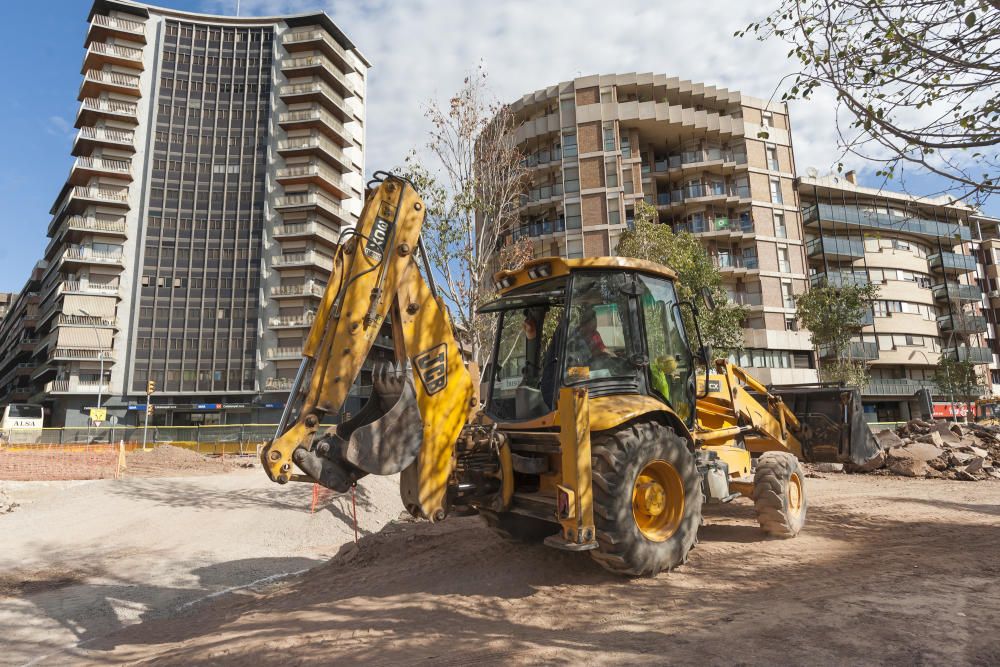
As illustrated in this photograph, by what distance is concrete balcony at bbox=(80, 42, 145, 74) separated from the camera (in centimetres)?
5131

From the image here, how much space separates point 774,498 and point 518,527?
10.6ft

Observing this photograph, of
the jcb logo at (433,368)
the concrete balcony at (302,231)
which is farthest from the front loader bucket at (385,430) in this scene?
the concrete balcony at (302,231)

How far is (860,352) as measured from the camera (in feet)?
147

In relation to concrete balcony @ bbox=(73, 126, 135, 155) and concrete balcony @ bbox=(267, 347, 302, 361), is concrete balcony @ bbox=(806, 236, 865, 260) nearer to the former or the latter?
concrete balcony @ bbox=(267, 347, 302, 361)

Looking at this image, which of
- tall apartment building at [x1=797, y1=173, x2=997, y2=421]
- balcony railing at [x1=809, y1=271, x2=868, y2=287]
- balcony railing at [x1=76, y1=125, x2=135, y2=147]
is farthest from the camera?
balcony railing at [x1=76, y1=125, x2=135, y2=147]

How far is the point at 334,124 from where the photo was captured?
55.7 m

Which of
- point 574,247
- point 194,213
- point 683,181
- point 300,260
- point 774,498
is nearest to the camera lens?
point 774,498

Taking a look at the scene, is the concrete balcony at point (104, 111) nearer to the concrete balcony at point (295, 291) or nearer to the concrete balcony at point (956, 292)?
the concrete balcony at point (295, 291)

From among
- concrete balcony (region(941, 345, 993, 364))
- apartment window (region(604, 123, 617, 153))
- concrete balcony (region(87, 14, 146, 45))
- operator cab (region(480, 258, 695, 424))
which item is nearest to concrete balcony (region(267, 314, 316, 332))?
apartment window (region(604, 123, 617, 153))

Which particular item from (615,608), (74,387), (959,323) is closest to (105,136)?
(74,387)

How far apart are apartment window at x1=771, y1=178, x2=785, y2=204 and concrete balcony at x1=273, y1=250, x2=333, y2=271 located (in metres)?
37.6

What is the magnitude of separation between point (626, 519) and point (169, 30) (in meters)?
67.4

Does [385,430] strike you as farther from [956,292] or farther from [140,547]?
[956,292]

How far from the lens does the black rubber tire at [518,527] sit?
626 cm
